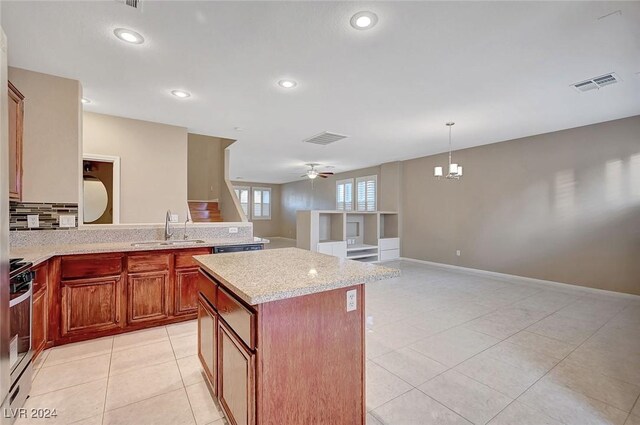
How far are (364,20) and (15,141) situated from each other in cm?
336

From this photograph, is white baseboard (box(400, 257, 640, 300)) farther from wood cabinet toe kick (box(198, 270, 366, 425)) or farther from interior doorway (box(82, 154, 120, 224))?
interior doorway (box(82, 154, 120, 224))

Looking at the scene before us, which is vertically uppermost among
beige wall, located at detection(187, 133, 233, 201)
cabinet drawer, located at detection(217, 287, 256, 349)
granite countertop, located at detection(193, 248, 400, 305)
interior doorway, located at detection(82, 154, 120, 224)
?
beige wall, located at detection(187, 133, 233, 201)

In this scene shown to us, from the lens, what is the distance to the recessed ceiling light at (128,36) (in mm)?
2252

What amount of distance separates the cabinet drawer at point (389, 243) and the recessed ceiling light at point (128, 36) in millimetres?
6306

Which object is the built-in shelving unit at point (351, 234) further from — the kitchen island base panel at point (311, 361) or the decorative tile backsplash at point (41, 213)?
the kitchen island base panel at point (311, 361)

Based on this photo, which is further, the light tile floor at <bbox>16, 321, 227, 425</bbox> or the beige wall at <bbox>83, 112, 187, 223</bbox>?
the beige wall at <bbox>83, 112, 187, 223</bbox>

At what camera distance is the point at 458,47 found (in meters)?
2.46

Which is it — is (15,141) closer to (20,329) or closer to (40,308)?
(40,308)

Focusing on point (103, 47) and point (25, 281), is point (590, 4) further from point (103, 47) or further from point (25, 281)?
point (25, 281)

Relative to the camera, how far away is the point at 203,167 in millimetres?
7027

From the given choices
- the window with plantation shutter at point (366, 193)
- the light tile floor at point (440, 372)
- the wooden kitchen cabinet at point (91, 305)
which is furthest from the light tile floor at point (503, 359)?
the window with plantation shutter at point (366, 193)

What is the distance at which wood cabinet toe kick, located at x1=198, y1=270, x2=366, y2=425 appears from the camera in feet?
4.28

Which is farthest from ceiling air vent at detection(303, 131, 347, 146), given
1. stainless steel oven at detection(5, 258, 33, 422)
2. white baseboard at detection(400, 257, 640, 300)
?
stainless steel oven at detection(5, 258, 33, 422)

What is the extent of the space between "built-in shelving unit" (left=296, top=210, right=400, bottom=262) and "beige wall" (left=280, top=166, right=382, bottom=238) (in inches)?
73.1
